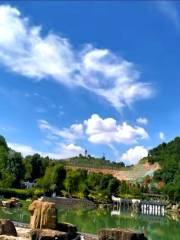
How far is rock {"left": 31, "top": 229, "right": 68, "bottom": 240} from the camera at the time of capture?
29562 mm

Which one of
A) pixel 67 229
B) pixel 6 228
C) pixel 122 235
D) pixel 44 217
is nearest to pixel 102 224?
pixel 67 229

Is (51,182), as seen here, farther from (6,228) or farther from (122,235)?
(6,228)

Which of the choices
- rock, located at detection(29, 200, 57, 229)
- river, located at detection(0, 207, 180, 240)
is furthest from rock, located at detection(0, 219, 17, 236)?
river, located at detection(0, 207, 180, 240)

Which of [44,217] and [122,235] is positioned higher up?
[44,217]

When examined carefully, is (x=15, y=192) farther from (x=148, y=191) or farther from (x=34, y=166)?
(x=148, y=191)

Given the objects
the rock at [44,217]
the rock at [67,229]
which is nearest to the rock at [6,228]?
the rock at [44,217]

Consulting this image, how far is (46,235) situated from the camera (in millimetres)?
29688

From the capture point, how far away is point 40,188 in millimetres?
118812

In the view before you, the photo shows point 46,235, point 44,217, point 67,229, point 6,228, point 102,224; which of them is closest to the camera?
point 6,228

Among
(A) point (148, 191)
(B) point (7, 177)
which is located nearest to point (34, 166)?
(B) point (7, 177)

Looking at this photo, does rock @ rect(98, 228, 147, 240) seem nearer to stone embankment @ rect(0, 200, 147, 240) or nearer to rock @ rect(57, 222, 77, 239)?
stone embankment @ rect(0, 200, 147, 240)

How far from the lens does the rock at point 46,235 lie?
29.6 metres

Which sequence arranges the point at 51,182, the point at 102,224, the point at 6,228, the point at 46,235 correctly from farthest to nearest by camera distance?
the point at 51,182
the point at 102,224
the point at 46,235
the point at 6,228

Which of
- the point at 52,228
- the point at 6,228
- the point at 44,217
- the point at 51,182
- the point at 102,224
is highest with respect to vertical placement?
the point at 51,182
